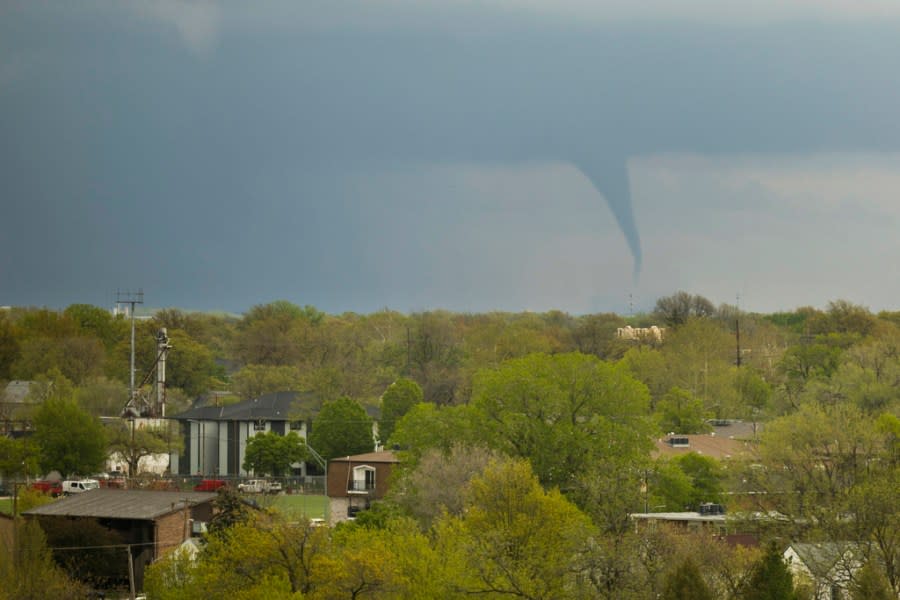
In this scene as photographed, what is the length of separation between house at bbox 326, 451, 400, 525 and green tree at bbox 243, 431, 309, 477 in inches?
451

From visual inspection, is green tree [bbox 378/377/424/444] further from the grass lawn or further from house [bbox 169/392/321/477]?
the grass lawn

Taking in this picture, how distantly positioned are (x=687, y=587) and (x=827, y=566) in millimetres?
9011

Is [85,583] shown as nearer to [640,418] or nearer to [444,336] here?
[640,418]

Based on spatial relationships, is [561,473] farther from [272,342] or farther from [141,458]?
[272,342]

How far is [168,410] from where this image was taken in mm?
120375

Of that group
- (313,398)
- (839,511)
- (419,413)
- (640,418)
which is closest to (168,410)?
(313,398)

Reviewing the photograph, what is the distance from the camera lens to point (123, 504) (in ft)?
188

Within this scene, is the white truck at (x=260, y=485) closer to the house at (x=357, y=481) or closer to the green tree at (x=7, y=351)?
the house at (x=357, y=481)

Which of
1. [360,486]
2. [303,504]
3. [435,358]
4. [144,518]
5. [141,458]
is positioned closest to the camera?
[144,518]

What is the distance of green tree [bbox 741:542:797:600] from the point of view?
35844 mm

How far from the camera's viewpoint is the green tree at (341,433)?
9481 centimetres

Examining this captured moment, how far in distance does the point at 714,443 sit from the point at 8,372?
86622mm

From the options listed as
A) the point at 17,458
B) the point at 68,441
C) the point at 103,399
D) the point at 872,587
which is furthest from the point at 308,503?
the point at 872,587

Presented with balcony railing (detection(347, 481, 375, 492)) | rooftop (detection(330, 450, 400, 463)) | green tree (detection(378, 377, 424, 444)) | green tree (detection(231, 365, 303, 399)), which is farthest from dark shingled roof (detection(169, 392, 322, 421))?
balcony railing (detection(347, 481, 375, 492))
